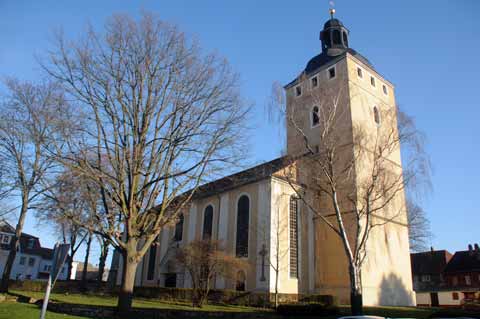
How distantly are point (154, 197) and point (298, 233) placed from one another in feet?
53.5

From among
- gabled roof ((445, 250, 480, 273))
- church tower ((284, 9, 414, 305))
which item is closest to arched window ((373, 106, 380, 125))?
church tower ((284, 9, 414, 305))

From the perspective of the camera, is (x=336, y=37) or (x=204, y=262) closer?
(x=204, y=262)

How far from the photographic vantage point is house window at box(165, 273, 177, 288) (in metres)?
33.7

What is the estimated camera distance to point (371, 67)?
34.6m

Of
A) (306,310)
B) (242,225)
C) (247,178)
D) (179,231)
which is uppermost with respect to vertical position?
(247,178)

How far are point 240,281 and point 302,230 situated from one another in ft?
19.8

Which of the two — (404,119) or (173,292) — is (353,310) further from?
(173,292)

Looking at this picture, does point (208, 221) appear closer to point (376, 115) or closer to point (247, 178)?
point (247, 178)

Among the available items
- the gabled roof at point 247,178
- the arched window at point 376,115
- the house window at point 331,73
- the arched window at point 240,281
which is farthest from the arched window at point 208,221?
the arched window at point 376,115

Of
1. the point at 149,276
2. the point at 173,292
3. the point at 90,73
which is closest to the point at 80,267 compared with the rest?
the point at 149,276

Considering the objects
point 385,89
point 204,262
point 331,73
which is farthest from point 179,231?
point 385,89

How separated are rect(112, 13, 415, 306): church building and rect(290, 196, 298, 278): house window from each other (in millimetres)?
73

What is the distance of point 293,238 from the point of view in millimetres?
27688

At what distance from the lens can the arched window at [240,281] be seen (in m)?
26.8
